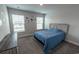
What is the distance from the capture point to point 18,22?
0.74 m

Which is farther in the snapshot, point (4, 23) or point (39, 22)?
point (39, 22)

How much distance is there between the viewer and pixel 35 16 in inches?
31.9

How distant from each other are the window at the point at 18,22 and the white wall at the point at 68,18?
327 millimetres

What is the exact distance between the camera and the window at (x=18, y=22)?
28.6 inches

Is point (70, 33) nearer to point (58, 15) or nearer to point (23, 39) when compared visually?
point (58, 15)

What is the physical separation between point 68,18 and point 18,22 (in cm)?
62

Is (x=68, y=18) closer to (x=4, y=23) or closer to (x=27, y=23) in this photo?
(x=27, y=23)

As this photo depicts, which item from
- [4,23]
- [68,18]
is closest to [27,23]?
[4,23]

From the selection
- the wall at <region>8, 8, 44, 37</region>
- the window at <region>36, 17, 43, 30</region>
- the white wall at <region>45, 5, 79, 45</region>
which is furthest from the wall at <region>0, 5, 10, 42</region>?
the white wall at <region>45, 5, 79, 45</region>

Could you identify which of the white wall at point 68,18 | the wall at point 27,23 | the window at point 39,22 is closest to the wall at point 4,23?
the wall at point 27,23

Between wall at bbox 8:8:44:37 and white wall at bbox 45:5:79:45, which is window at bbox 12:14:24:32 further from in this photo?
white wall at bbox 45:5:79:45

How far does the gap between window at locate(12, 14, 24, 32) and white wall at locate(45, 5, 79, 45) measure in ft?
1.07

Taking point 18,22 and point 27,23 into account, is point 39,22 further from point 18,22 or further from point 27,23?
point 18,22

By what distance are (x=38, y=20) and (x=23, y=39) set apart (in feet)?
1.13
